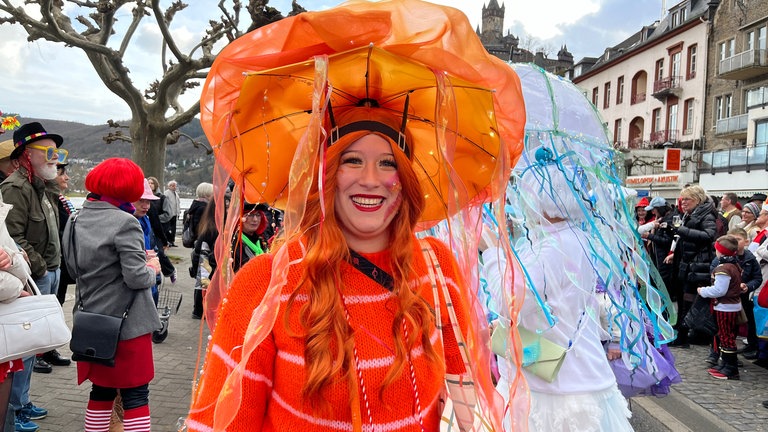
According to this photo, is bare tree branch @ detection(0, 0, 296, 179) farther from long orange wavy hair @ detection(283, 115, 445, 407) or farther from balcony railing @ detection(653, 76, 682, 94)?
balcony railing @ detection(653, 76, 682, 94)

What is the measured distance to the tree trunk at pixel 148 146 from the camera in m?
11.4

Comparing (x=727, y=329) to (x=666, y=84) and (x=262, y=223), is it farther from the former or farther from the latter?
(x=666, y=84)

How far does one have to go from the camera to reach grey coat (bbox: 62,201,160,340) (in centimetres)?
307

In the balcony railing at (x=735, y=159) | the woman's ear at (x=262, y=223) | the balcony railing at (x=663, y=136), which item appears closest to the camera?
the woman's ear at (x=262, y=223)

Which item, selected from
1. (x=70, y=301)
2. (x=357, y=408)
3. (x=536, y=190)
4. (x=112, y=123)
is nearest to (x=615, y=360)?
(x=536, y=190)

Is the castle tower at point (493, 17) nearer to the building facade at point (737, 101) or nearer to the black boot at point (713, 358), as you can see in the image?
the building facade at point (737, 101)

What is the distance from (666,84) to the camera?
3384 centimetres

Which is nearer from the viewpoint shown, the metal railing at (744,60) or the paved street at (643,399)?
the paved street at (643,399)

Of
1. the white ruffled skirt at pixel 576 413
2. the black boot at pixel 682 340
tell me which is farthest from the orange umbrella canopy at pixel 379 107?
the black boot at pixel 682 340

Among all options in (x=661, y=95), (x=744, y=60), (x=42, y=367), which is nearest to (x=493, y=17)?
(x=661, y=95)

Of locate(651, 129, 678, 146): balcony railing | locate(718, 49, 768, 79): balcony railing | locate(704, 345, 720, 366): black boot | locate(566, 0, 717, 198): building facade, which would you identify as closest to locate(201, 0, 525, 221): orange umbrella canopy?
locate(704, 345, 720, 366): black boot

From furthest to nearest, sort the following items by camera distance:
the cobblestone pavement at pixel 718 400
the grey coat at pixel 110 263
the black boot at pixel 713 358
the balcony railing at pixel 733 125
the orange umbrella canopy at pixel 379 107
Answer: the balcony railing at pixel 733 125 < the black boot at pixel 713 358 < the cobblestone pavement at pixel 718 400 < the grey coat at pixel 110 263 < the orange umbrella canopy at pixel 379 107

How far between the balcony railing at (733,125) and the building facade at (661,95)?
1769 millimetres

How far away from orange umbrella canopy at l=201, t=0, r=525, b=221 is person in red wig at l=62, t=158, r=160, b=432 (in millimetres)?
1632
